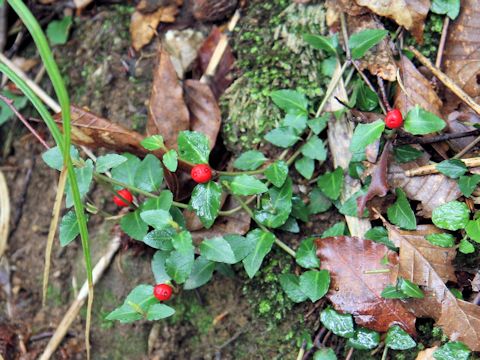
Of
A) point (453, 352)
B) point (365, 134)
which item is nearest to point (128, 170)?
point (365, 134)

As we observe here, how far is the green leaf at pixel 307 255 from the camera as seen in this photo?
2.29 metres

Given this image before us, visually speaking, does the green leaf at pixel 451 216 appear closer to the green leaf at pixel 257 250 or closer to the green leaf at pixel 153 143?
the green leaf at pixel 257 250

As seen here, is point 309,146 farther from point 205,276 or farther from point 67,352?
point 67,352

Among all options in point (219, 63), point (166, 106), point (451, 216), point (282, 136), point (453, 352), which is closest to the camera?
point (453, 352)

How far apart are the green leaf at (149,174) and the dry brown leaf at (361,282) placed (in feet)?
2.43

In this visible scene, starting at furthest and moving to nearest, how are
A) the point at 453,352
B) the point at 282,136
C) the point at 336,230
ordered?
the point at 282,136, the point at 336,230, the point at 453,352

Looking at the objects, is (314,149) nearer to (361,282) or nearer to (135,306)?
(361,282)

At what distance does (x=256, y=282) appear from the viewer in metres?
2.41

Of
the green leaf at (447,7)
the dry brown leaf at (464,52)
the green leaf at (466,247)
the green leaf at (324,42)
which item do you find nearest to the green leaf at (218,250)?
the green leaf at (466,247)

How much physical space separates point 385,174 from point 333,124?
1.17 ft

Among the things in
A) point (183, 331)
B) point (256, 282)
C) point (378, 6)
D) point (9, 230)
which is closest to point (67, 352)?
point (183, 331)

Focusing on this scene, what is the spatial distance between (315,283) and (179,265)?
22.1 inches

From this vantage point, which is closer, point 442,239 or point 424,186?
point 442,239

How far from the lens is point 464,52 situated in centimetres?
242
